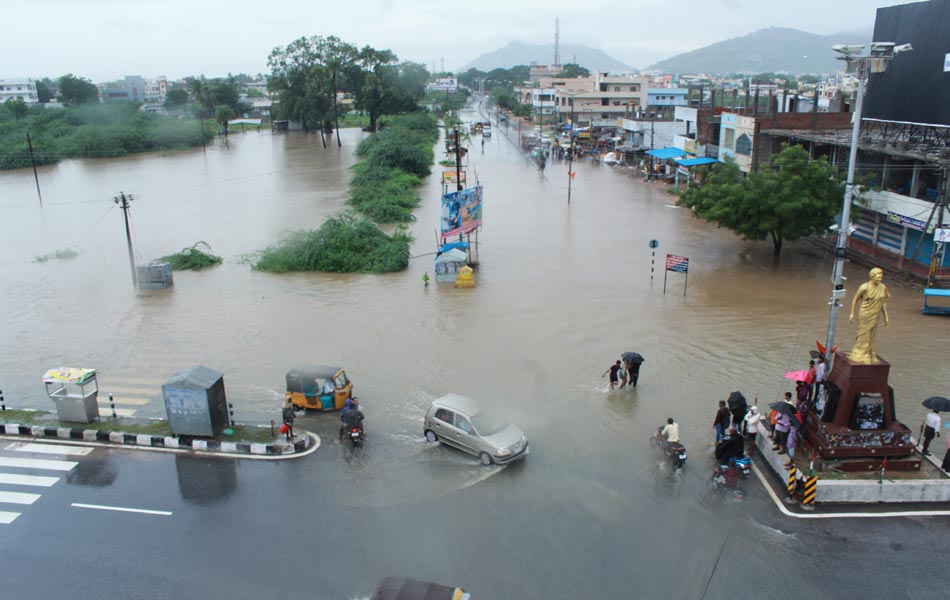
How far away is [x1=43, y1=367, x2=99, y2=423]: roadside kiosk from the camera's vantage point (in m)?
14.4

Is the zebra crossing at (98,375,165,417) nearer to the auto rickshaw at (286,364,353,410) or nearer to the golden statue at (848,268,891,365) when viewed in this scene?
the auto rickshaw at (286,364,353,410)

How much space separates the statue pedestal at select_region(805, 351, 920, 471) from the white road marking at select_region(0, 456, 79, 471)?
45.8 feet

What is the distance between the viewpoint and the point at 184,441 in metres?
13.8

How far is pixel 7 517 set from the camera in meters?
11.4

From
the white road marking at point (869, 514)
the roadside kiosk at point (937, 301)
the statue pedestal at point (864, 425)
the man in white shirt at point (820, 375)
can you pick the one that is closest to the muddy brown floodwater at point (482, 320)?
the roadside kiosk at point (937, 301)

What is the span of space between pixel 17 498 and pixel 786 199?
80.3 ft

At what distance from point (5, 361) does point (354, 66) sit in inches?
3216

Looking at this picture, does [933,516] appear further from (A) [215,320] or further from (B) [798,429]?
(A) [215,320]

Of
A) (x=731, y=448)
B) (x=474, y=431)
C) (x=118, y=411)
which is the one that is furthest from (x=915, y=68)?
(x=118, y=411)

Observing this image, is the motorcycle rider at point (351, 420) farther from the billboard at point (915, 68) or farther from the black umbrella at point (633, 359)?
the billboard at point (915, 68)

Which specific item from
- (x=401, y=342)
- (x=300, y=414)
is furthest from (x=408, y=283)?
(x=300, y=414)

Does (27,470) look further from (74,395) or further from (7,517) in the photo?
(74,395)

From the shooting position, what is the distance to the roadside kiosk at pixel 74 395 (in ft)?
47.3

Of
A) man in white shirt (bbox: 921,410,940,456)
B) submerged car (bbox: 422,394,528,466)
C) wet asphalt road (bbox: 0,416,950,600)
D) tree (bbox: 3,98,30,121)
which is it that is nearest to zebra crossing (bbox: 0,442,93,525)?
wet asphalt road (bbox: 0,416,950,600)
